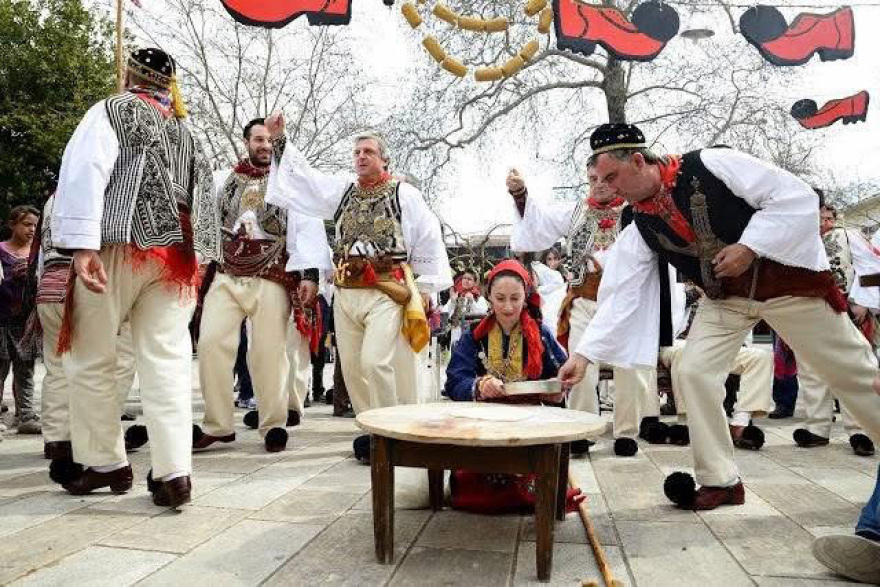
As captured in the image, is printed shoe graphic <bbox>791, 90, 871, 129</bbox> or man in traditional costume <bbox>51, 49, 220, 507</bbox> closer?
Answer: man in traditional costume <bbox>51, 49, 220, 507</bbox>

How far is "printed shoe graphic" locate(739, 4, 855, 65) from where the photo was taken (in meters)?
7.17

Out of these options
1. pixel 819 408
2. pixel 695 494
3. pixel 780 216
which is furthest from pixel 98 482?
pixel 819 408

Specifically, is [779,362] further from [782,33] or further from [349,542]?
[349,542]

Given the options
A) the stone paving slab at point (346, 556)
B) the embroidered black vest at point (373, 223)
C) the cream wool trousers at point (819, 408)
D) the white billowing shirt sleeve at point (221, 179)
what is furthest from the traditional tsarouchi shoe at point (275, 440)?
the cream wool trousers at point (819, 408)

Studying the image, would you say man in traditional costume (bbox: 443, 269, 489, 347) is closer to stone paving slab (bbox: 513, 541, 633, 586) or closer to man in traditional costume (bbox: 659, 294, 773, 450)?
man in traditional costume (bbox: 659, 294, 773, 450)

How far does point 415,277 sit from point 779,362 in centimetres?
371

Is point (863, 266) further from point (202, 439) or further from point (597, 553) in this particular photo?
point (202, 439)

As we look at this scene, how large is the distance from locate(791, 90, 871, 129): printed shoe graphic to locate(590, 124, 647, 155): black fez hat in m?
6.99

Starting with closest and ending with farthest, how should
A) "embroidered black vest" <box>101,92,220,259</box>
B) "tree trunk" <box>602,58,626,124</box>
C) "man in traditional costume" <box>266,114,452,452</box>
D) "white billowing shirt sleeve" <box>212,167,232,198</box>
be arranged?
"embroidered black vest" <box>101,92,220,259</box> → "man in traditional costume" <box>266,114,452,452</box> → "white billowing shirt sleeve" <box>212,167,232,198</box> → "tree trunk" <box>602,58,626,124</box>

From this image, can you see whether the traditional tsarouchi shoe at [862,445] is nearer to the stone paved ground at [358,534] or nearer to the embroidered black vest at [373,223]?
the stone paved ground at [358,534]

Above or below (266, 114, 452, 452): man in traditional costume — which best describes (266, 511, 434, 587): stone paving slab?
below

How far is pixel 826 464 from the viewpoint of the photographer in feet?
13.4

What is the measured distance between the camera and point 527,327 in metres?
3.40

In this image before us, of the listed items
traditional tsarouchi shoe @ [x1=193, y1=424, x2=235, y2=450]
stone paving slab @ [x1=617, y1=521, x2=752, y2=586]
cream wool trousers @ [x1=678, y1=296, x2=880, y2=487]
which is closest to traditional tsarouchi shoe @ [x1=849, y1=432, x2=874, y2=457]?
cream wool trousers @ [x1=678, y1=296, x2=880, y2=487]
